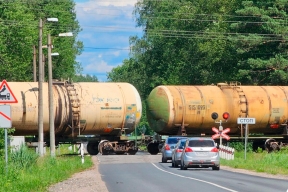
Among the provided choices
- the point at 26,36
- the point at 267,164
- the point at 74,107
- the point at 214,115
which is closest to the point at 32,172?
the point at 267,164

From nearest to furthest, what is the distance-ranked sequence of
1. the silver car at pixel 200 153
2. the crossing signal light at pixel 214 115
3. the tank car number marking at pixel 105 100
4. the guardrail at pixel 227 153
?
the silver car at pixel 200 153
the guardrail at pixel 227 153
the tank car number marking at pixel 105 100
the crossing signal light at pixel 214 115

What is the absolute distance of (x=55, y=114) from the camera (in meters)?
47.8

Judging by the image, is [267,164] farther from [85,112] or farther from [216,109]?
[85,112]

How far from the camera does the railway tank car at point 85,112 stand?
4700cm

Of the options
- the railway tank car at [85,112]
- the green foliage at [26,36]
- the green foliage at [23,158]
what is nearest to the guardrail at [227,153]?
the railway tank car at [85,112]

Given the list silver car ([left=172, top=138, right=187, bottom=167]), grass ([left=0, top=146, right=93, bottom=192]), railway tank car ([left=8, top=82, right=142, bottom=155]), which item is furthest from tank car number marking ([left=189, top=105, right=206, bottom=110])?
grass ([left=0, top=146, right=93, bottom=192])

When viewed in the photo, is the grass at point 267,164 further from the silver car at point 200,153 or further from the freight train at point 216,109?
the freight train at point 216,109

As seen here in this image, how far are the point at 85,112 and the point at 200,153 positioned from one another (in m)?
14.9

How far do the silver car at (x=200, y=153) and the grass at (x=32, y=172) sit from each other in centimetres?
472

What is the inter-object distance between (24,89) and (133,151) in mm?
9287

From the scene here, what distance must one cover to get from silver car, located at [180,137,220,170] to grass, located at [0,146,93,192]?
186 inches

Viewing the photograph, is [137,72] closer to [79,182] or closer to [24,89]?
[24,89]

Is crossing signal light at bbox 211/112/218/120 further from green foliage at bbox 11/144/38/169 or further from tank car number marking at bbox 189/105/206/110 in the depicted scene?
green foliage at bbox 11/144/38/169

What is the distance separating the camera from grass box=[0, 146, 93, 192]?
2288cm
